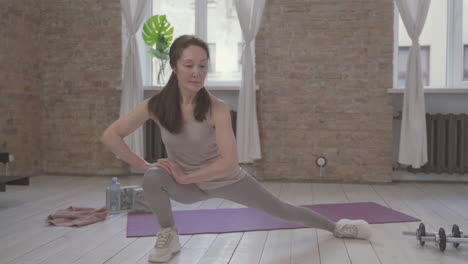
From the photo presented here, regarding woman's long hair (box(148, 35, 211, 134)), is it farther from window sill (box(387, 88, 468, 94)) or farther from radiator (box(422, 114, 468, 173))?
radiator (box(422, 114, 468, 173))

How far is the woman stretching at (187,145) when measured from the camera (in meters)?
2.20

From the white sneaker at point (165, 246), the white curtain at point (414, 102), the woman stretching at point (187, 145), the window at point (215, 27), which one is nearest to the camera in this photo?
the woman stretching at point (187, 145)

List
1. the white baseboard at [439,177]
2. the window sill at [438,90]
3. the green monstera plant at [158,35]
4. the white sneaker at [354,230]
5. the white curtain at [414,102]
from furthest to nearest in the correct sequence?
the green monstera plant at [158,35] → the white baseboard at [439,177] → the window sill at [438,90] → the white curtain at [414,102] → the white sneaker at [354,230]

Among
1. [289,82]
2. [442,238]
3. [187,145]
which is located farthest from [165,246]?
[289,82]

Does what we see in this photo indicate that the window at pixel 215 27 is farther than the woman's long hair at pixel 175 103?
Yes

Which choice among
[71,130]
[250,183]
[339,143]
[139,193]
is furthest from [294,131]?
[250,183]

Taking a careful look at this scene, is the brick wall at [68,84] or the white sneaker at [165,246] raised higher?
the brick wall at [68,84]

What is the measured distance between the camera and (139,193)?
3.61 metres

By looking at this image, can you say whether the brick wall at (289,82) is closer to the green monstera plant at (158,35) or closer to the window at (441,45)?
the green monstera plant at (158,35)

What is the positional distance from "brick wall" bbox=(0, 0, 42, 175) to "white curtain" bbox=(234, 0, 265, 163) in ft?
7.42

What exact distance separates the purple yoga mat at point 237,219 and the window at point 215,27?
2.37 m

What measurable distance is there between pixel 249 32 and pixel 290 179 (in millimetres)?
→ 1547

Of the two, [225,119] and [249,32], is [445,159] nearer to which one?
[249,32]

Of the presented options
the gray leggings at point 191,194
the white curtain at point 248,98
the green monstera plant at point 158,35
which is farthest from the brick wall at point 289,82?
the gray leggings at point 191,194
